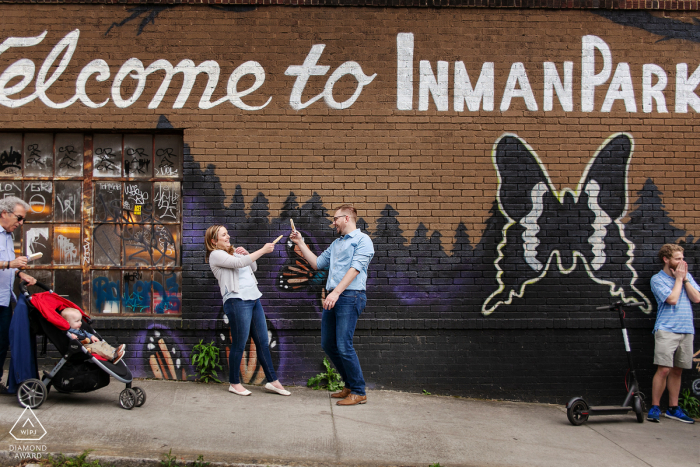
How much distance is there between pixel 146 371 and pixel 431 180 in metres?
3.82

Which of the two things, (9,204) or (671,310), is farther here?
(671,310)

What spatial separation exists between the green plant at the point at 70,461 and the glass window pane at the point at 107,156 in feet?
10.7

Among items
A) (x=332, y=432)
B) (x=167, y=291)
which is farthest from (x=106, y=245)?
(x=332, y=432)

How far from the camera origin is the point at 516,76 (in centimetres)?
625

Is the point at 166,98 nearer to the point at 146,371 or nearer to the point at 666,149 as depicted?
the point at 146,371

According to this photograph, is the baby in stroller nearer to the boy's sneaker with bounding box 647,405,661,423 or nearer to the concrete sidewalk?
the concrete sidewalk

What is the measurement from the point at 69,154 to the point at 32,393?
2766 millimetres

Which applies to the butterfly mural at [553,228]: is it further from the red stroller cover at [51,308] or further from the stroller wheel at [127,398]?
the red stroller cover at [51,308]

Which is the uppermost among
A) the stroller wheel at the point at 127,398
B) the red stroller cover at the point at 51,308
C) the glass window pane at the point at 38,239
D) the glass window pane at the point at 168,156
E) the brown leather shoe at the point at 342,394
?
the glass window pane at the point at 168,156

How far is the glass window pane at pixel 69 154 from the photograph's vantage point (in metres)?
6.25

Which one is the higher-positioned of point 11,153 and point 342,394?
point 11,153

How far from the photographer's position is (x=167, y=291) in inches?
247

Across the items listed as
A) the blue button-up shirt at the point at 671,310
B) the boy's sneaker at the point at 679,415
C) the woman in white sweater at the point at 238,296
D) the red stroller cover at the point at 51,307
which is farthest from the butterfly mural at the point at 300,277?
the boy's sneaker at the point at 679,415

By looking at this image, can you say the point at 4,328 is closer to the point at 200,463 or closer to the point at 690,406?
the point at 200,463
